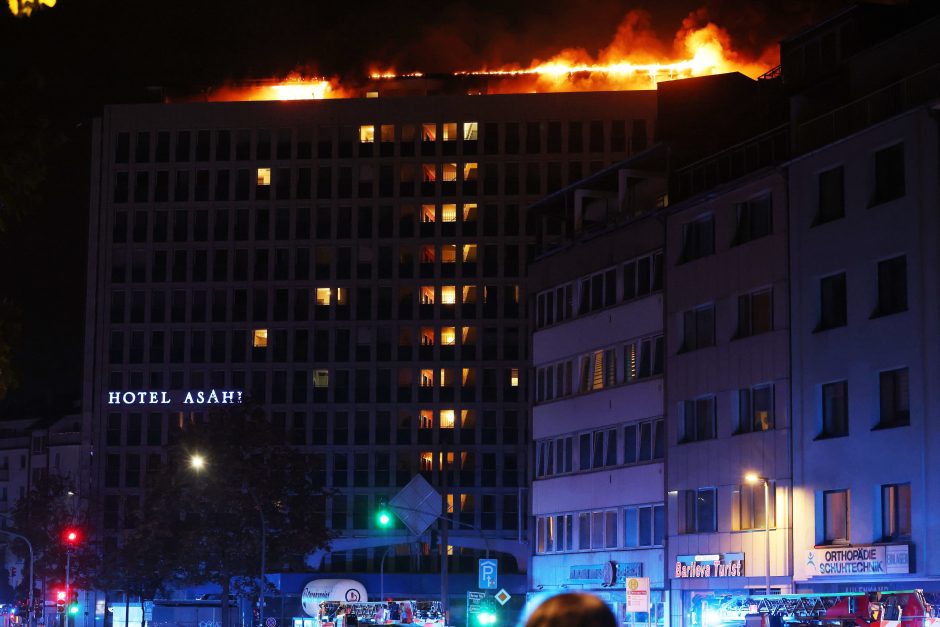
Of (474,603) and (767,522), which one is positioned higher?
(767,522)

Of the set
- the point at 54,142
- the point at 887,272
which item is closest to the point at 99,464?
the point at 887,272

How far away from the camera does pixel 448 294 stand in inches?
4875

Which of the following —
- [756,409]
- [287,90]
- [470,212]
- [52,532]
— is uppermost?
[287,90]

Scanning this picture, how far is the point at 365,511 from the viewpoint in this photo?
123m

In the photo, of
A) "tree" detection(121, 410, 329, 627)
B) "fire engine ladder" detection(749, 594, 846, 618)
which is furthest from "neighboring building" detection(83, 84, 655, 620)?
"fire engine ladder" detection(749, 594, 846, 618)

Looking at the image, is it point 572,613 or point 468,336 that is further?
point 468,336

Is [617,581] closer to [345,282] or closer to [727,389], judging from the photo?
[727,389]

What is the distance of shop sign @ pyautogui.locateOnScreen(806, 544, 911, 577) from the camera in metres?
44.5

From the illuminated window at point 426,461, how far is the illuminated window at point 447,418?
2361 mm

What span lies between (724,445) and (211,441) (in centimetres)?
4105

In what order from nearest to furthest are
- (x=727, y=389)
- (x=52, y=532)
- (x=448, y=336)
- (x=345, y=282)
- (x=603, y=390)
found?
(x=727, y=389) < (x=603, y=390) < (x=52, y=532) < (x=448, y=336) < (x=345, y=282)

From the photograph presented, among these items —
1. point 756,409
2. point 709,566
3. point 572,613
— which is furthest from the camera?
point 709,566

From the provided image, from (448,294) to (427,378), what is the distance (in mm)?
6350

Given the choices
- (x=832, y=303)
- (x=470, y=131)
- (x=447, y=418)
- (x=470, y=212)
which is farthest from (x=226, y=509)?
(x=470, y=131)
